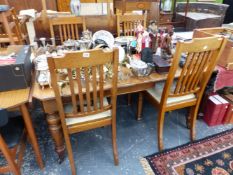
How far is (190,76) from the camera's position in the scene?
1.32 metres

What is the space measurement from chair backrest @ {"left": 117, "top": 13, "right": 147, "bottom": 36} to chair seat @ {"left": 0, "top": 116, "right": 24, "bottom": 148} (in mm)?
1373

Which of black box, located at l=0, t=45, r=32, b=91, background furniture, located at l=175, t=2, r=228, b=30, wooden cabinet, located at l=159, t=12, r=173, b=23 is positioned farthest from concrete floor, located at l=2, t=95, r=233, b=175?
wooden cabinet, located at l=159, t=12, r=173, b=23

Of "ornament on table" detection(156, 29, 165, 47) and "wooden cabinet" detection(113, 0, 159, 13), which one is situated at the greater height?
"wooden cabinet" detection(113, 0, 159, 13)

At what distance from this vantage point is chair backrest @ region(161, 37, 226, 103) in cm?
113

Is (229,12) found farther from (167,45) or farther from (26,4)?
(26,4)

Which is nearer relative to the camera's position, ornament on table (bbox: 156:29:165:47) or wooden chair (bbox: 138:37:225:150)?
wooden chair (bbox: 138:37:225:150)

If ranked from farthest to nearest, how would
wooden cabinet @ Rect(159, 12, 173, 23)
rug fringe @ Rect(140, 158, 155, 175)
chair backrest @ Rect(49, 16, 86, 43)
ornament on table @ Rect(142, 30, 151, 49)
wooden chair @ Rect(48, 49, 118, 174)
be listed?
wooden cabinet @ Rect(159, 12, 173, 23) < chair backrest @ Rect(49, 16, 86, 43) < ornament on table @ Rect(142, 30, 151, 49) < rug fringe @ Rect(140, 158, 155, 175) < wooden chair @ Rect(48, 49, 118, 174)

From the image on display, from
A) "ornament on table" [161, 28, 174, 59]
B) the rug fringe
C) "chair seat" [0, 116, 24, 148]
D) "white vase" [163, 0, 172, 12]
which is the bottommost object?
the rug fringe

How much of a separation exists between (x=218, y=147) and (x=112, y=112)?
106 centimetres

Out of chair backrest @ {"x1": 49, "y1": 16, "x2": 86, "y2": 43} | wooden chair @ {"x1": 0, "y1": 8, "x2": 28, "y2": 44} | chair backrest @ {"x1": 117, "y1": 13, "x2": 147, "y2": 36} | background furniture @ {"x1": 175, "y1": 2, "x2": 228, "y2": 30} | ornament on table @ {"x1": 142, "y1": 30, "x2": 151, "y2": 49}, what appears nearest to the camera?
ornament on table @ {"x1": 142, "y1": 30, "x2": 151, "y2": 49}

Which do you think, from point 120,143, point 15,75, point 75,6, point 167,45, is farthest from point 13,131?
point 75,6

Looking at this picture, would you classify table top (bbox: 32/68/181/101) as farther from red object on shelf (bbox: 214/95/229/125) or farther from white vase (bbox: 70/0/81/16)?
white vase (bbox: 70/0/81/16)

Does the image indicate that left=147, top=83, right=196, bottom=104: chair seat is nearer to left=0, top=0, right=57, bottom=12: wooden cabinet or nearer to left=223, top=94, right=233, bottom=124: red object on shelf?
left=223, top=94, right=233, bottom=124: red object on shelf

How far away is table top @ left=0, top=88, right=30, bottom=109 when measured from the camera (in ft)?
3.30
